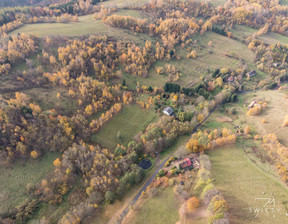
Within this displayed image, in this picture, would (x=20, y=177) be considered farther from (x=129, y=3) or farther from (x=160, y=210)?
(x=129, y=3)

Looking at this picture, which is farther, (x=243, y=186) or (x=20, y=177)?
(x=20, y=177)

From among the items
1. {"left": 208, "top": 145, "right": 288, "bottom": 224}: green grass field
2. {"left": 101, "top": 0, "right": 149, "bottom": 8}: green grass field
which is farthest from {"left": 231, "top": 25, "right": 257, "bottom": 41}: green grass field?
{"left": 208, "top": 145, "right": 288, "bottom": 224}: green grass field

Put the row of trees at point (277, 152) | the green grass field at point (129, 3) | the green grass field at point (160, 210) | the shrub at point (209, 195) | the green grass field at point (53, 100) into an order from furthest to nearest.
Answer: the green grass field at point (129, 3), the green grass field at point (53, 100), the row of trees at point (277, 152), the green grass field at point (160, 210), the shrub at point (209, 195)

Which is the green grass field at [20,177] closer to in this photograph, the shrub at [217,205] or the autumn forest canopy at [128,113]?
the autumn forest canopy at [128,113]

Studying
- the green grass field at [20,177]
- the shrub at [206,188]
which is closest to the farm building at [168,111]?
the shrub at [206,188]

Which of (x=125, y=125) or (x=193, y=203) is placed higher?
(x=193, y=203)

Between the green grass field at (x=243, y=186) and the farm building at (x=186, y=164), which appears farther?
the farm building at (x=186, y=164)

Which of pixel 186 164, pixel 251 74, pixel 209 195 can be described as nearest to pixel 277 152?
pixel 186 164
